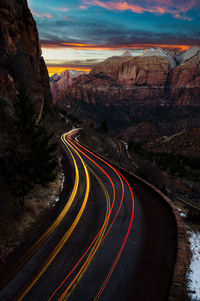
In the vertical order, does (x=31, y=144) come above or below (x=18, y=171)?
above

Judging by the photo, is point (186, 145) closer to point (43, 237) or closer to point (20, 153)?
point (20, 153)

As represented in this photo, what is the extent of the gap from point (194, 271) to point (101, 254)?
16.6 feet

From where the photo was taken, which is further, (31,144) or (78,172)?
(78,172)

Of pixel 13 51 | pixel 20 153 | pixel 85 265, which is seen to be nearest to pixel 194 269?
pixel 85 265

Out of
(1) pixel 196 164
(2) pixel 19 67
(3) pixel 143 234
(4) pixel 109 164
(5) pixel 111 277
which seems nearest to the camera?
(5) pixel 111 277

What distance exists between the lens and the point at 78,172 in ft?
82.4

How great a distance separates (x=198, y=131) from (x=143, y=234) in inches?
3630

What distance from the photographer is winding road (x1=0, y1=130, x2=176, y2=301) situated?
862 centimetres

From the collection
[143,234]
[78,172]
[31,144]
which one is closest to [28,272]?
[143,234]

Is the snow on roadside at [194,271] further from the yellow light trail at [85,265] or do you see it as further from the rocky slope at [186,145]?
the rocky slope at [186,145]

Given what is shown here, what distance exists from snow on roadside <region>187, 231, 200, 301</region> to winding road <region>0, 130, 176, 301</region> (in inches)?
38.7

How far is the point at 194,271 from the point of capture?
33.9 ft

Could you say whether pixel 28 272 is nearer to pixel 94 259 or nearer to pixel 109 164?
pixel 94 259

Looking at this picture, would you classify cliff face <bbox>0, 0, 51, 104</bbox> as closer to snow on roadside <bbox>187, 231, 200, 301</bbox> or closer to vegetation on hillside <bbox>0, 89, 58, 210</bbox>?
vegetation on hillside <bbox>0, 89, 58, 210</bbox>
